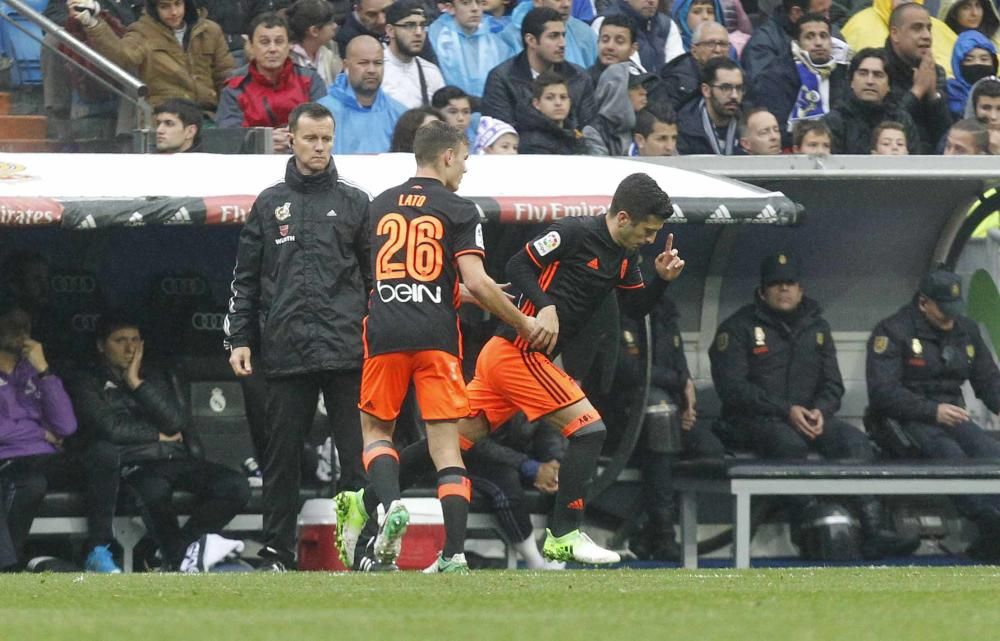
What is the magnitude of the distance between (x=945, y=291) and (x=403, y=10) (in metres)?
3.72

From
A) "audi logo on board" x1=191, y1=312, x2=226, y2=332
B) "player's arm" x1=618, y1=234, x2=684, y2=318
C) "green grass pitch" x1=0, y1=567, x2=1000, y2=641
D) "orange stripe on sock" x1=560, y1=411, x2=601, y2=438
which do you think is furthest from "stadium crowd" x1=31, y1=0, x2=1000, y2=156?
"green grass pitch" x1=0, y1=567, x2=1000, y2=641

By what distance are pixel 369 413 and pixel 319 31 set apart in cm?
505

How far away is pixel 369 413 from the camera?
8.34m

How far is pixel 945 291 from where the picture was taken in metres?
11.8

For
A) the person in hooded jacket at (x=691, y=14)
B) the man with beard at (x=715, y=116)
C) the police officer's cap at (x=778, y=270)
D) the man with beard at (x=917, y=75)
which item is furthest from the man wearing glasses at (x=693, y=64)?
the police officer's cap at (x=778, y=270)

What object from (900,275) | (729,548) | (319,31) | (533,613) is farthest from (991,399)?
(533,613)

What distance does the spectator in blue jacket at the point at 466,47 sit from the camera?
12812mm

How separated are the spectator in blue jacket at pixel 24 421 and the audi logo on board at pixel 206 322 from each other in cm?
112

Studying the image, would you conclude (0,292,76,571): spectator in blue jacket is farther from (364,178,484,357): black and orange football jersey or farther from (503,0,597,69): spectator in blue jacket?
(503,0,597,69): spectator in blue jacket

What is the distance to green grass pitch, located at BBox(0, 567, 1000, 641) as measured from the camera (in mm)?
5480

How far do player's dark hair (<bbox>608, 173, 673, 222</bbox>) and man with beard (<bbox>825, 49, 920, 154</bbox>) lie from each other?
4361 mm

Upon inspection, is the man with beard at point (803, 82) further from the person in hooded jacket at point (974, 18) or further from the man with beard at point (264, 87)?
Answer: the man with beard at point (264, 87)

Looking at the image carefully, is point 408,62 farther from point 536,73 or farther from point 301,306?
point 301,306

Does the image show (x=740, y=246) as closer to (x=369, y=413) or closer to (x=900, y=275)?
(x=900, y=275)
